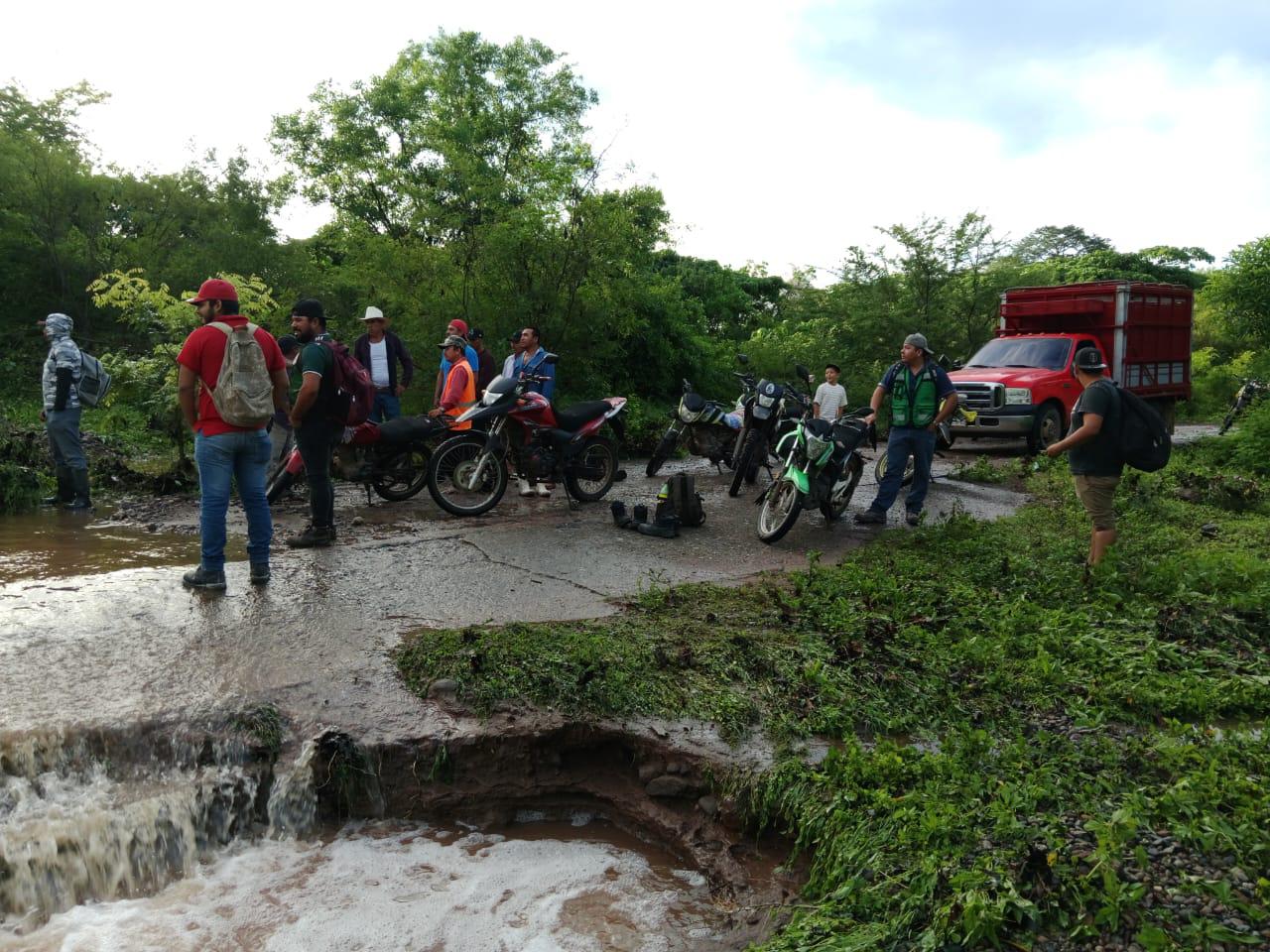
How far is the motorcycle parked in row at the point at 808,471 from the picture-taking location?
27.7 ft

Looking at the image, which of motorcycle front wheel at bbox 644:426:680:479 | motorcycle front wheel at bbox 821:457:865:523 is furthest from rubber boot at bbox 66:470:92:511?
motorcycle front wheel at bbox 821:457:865:523

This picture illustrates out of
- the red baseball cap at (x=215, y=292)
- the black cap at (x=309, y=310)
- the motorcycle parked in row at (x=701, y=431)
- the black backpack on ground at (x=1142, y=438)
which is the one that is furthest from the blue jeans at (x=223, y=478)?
the motorcycle parked in row at (x=701, y=431)

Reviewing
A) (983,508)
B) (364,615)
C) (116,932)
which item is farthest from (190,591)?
(983,508)

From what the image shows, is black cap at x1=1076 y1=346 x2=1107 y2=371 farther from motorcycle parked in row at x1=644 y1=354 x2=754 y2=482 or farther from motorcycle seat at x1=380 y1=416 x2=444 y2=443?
motorcycle seat at x1=380 y1=416 x2=444 y2=443

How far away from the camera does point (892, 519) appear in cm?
967

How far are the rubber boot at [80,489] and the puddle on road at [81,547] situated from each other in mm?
376

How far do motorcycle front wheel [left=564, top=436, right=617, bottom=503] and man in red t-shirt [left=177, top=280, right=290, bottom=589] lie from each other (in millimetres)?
3834

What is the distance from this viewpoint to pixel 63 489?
989 centimetres

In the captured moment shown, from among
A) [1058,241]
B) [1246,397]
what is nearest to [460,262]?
[1246,397]

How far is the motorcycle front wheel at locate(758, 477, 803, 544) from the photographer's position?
841cm

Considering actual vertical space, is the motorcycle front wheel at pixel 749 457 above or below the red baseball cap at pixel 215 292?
below

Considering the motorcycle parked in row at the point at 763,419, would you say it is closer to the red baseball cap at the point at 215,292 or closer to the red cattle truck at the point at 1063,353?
the red cattle truck at the point at 1063,353

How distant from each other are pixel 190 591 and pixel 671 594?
3.01m

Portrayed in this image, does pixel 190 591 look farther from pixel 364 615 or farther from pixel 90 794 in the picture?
pixel 90 794
